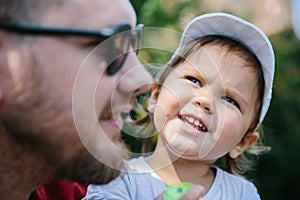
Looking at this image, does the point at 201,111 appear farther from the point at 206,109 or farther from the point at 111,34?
the point at 111,34

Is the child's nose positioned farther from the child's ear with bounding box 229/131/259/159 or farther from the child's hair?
the child's ear with bounding box 229/131/259/159

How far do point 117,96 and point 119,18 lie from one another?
0.15 metres

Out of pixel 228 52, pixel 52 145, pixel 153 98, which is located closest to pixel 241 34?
pixel 228 52

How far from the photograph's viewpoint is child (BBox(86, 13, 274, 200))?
1.48 m

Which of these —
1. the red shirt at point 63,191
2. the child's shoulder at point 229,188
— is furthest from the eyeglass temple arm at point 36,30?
the child's shoulder at point 229,188

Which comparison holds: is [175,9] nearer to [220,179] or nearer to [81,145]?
[220,179]

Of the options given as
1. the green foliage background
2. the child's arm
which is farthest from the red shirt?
the green foliage background

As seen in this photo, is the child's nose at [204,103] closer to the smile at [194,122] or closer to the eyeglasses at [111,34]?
the smile at [194,122]

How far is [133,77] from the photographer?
1182 millimetres

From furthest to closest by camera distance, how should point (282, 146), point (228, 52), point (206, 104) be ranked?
point (282, 146)
point (228, 52)
point (206, 104)

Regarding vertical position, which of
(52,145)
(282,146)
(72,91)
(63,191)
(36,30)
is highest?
(36,30)

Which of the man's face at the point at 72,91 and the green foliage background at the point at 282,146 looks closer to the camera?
the man's face at the point at 72,91

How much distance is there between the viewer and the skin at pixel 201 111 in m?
1.48

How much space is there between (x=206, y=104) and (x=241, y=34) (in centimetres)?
26
